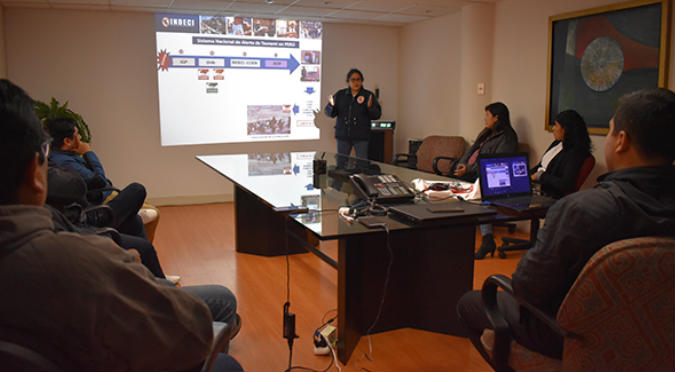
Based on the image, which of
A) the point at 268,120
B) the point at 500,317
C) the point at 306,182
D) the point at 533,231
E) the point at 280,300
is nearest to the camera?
the point at 500,317

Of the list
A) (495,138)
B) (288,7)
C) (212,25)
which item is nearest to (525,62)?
(495,138)

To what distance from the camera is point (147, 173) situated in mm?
6336

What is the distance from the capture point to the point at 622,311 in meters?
1.27

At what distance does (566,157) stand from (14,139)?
12.4 feet

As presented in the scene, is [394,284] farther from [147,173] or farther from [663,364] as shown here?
[147,173]

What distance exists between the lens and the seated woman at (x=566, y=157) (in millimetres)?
3850

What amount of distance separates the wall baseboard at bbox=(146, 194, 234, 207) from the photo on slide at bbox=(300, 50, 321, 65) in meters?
2.06

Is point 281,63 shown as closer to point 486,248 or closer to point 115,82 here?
point 115,82

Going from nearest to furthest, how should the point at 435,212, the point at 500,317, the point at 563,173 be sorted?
the point at 500,317 → the point at 435,212 → the point at 563,173

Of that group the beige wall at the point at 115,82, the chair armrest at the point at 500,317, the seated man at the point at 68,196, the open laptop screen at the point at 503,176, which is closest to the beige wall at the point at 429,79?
the beige wall at the point at 115,82

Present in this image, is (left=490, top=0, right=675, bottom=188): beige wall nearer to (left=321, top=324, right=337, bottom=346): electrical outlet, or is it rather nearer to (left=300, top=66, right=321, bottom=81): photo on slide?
(left=300, top=66, right=321, bottom=81): photo on slide

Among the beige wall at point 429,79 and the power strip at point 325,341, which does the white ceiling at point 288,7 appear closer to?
the beige wall at point 429,79

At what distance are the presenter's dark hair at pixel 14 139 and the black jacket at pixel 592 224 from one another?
127 centimetres

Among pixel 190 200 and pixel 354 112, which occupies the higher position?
pixel 354 112
